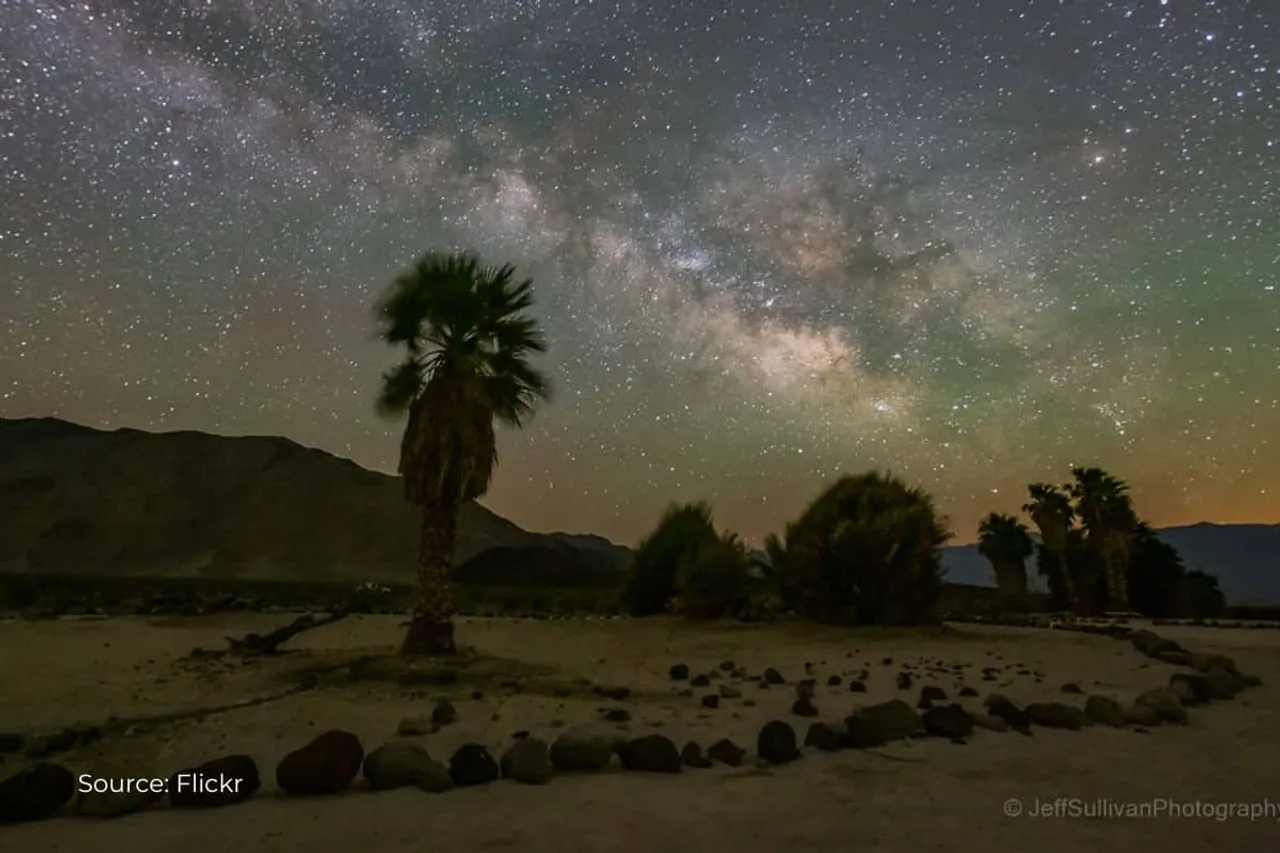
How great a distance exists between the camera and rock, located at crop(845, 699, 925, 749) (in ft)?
26.8

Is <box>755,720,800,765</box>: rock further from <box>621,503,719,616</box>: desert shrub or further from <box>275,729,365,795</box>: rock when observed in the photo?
<box>621,503,719,616</box>: desert shrub

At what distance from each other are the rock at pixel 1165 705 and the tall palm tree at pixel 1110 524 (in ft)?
131

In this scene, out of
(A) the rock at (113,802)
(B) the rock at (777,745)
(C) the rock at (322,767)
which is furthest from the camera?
(B) the rock at (777,745)

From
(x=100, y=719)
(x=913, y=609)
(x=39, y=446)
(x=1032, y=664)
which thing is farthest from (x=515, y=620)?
(x=39, y=446)

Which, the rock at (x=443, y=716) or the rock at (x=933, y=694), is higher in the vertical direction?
the rock at (x=933, y=694)

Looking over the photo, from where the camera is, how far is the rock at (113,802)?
5867 millimetres

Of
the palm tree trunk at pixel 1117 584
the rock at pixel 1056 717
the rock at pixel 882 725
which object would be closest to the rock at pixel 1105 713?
the rock at pixel 1056 717

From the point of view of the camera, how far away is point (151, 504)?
379 ft

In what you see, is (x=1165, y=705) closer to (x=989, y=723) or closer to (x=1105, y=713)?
(x=1105, y=713)

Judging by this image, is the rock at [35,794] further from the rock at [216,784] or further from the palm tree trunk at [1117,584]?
the palm tree trunk at [1117,584]

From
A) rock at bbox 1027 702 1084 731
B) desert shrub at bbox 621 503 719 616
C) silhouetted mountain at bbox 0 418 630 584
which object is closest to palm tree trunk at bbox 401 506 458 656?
rock at bbox 1027 702 1084 731

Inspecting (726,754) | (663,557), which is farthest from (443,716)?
(663,557)

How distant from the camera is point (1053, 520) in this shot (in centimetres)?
Result: 5059

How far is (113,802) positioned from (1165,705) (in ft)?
34.5
